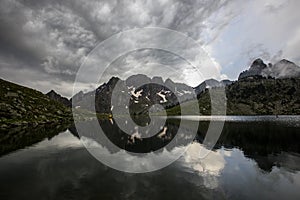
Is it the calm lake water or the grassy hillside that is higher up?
the grassy hillside

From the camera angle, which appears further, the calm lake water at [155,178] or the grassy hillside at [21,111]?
the grassy hillside at [21,111]

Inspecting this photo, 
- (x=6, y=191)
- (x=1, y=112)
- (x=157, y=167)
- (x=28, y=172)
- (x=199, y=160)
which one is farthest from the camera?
(x=1, y=112)

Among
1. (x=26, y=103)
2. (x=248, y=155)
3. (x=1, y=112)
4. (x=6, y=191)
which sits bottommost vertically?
(x=6, y=191)

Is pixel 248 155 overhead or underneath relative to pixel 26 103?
underneath

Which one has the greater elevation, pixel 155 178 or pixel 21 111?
pixel 21 111

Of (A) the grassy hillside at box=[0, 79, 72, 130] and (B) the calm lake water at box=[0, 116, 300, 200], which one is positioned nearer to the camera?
(B) the calm lake water at box=[0, 116, 300, 200]

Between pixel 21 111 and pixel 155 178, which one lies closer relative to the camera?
pixel 155 178

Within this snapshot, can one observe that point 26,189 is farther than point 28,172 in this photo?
No

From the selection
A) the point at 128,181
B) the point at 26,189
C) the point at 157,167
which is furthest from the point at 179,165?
the point at 26,189

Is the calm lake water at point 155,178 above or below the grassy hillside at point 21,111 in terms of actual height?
below

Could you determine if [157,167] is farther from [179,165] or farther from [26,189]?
[26,189]

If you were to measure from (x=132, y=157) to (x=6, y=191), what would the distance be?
2257cm

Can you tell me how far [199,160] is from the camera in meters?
39.3

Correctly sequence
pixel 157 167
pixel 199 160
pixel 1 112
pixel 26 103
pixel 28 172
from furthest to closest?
pixel 26 103, pixel 1 112, pixel 199 160, pixel 157 167, pixel 28 172
